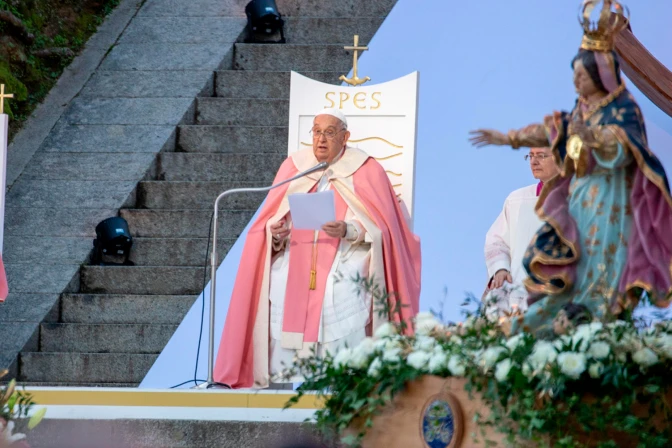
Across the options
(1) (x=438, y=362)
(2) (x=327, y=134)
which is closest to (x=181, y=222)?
(2) (x=327, y=134)

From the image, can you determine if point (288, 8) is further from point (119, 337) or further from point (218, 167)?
point (119, 337)

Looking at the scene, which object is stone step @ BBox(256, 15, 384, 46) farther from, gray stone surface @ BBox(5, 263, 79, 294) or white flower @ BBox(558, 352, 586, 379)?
white flower @ BBox(558, 352, 586, 379)

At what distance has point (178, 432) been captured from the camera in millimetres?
5082

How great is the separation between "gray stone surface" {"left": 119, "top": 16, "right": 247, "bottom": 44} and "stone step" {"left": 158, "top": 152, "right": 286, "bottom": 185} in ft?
5.24

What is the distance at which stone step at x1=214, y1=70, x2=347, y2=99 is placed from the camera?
37.1 feet

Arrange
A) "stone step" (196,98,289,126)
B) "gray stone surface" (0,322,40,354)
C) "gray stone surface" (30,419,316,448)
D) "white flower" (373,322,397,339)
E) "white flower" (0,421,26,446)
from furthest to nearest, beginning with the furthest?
"stone step" (196,98,289,126)
"gray stone surface" (0,322,40,354)
"gray stone surface" (30,419,316,448)
"white flower" (373,322,397,339)
"white flower" (0,421,26,446)

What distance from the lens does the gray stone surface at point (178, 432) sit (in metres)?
5.01

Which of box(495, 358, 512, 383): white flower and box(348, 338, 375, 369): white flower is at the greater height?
box(495, 358, 512, 383): white flower

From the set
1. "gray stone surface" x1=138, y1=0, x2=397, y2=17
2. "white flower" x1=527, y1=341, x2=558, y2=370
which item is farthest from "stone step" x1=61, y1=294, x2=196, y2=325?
"white flower" x1=527, y1=341, x2=558, y2=370

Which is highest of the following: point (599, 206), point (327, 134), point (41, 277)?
point (327, 134)

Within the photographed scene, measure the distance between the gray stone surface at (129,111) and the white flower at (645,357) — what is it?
314 inches

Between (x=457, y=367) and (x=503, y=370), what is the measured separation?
0.62ft

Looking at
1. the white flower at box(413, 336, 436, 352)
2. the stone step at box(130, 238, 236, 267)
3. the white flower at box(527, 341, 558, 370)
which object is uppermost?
the white flower at box(527, 341, 558, 370)

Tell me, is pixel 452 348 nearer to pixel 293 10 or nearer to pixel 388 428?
pixel 388 428
